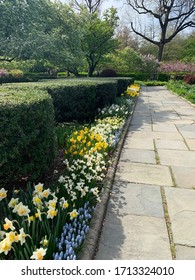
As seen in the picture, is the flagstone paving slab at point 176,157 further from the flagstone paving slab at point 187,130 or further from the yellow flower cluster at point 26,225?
the yellow flower cluster at point 26,225

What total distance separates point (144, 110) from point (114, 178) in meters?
6.18

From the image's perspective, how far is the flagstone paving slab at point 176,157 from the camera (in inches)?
159

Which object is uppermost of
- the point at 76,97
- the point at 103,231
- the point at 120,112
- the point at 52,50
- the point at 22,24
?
the point at 22,24

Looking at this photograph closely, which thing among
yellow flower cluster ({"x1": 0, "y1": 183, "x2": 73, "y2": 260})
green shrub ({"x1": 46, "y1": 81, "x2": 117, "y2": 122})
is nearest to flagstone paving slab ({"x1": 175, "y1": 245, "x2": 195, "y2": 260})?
yellow flower cluster ({"x1": 0, "y1": 183, "x2": 73, "y2": 260})

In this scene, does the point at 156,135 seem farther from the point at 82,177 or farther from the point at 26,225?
the point at 26,225

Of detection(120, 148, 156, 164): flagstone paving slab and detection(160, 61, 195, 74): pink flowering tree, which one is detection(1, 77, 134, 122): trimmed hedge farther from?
detection(160, 61, 195, 74): pink flowering tree

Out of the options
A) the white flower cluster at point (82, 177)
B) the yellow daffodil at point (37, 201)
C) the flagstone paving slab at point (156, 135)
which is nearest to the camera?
the yellow daffodil at point (37, 201)

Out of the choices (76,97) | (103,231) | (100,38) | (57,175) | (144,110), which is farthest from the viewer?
(100,38)

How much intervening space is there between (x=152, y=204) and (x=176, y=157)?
1767mm

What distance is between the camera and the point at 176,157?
4320mm

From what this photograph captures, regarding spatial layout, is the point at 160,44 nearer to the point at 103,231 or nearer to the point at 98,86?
the point at 98,86

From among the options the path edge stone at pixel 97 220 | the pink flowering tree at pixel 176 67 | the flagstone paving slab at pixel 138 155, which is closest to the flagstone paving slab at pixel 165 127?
the flagstone paving slab at pixel 138 155

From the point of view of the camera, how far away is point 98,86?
689cm
